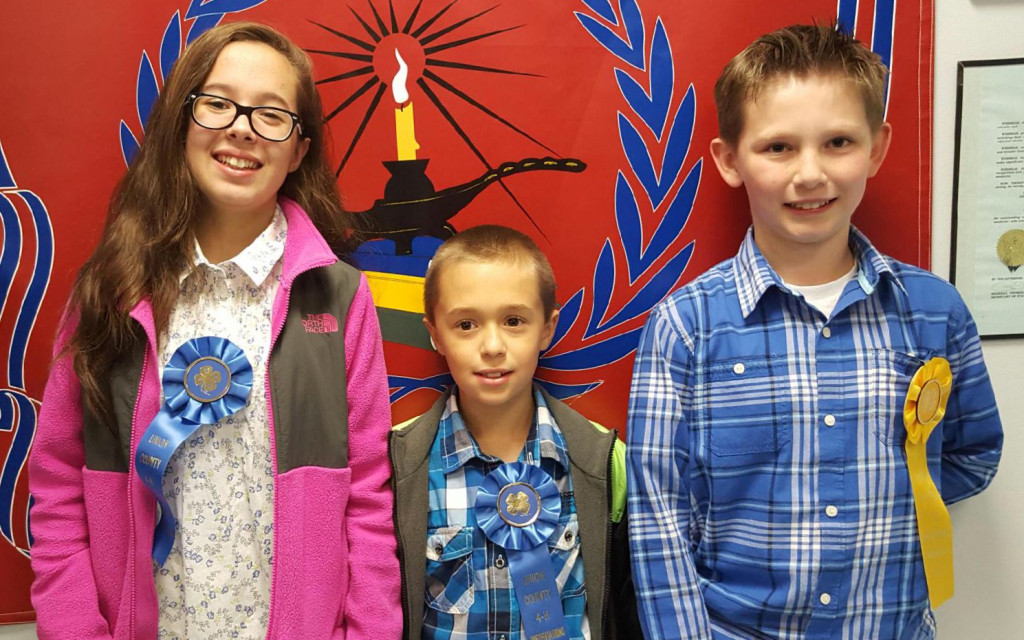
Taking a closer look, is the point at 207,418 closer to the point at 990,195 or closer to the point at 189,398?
the point at 189,398

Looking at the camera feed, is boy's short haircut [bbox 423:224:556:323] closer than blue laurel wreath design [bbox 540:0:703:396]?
Yes

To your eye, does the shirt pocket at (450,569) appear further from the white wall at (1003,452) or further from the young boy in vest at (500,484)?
the white wall at (1003,452)

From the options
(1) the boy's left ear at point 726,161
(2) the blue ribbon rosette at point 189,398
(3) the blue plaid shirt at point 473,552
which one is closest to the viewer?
(2) the blue ribbon rosette at point 189,398

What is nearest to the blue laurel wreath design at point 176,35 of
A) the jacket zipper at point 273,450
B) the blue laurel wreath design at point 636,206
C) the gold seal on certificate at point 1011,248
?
the jacket zipper at point 273,450

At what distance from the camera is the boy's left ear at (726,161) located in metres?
1.54

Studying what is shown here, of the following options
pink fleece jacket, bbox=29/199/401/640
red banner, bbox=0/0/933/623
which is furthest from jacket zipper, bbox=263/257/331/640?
red banner, bbox=0/0/933/623

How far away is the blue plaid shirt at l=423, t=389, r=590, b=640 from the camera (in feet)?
4.70

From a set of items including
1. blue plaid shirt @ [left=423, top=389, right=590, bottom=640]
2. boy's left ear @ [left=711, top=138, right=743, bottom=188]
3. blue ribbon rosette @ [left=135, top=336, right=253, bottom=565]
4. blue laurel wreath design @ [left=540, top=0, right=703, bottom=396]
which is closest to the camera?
blue ribbon rosette @ [left=135, top=336, right=253, bottom=565]

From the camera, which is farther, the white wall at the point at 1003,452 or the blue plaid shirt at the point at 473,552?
the white wall at the point at 1003,452

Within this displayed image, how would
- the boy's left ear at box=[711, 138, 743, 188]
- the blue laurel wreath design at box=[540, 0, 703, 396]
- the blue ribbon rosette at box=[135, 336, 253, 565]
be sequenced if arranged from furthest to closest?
the blue laurel wreath design at box=[540, 0, 703, 396]
the boy's left ear at box=[711, 138, 743, 188]
the blue ribbon rosette at box=[135, 336, 253, 565]

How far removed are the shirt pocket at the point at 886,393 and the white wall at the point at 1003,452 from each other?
1.37ft

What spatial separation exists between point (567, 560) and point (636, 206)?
2.52ft

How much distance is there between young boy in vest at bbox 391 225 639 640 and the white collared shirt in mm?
262

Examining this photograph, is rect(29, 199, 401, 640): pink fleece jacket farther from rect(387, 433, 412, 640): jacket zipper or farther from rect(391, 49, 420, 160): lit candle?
rect(391, 49, 420, 160): lit candle
